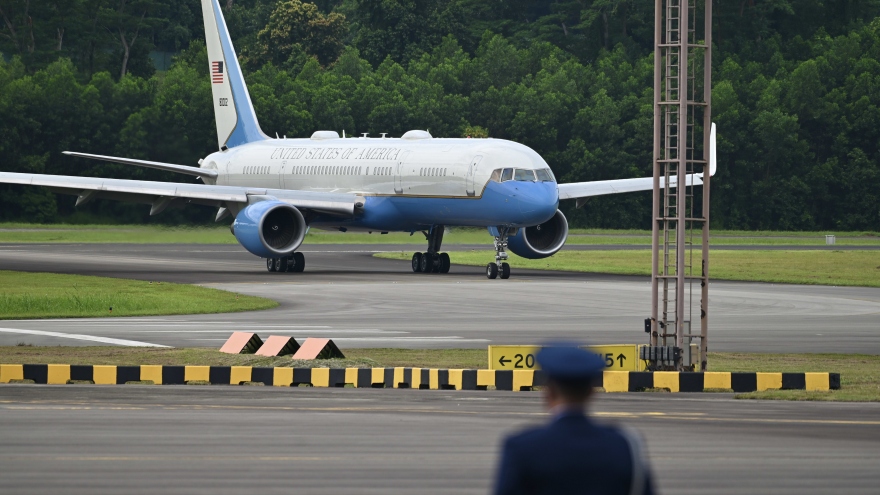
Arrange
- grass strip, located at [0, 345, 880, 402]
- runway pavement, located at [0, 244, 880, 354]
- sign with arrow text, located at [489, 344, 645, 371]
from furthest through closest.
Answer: runway pavement, located at [0, 244, 880, 354]
grass strip, located at [0, 345, 880, 402]
sign with arrow text, located at [489, 344, 645, 371]

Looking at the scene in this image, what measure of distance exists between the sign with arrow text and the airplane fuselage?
69.0ft

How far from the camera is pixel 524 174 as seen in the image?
134ft

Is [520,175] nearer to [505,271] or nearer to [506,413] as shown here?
[505,271]

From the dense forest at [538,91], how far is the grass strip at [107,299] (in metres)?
36.6

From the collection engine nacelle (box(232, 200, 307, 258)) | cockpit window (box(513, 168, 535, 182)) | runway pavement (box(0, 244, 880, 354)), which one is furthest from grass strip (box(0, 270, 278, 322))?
cockpit window (box(513, 168, 535, 182))

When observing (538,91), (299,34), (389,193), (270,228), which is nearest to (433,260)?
(389,193)

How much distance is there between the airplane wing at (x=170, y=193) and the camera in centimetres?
4234

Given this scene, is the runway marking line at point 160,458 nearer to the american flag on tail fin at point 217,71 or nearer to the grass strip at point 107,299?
the grass strip at point 107,299

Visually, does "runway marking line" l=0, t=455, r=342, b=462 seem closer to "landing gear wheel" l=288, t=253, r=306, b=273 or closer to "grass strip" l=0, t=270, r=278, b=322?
"grass strip" l=0, t=270, r=278, b=322

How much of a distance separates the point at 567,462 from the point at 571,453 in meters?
0.04

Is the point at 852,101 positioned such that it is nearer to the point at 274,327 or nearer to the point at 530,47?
the point at 530,47

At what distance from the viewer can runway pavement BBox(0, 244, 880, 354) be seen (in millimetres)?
23984

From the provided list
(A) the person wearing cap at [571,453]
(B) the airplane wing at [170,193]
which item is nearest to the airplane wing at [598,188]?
(B) the airplane wing at [170,193]

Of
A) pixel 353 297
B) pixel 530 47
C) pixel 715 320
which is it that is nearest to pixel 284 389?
pixel 715 320
